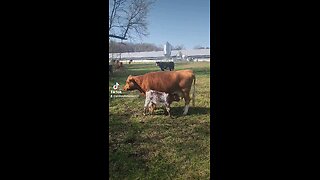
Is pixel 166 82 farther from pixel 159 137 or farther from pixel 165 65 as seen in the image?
pixel 159 137

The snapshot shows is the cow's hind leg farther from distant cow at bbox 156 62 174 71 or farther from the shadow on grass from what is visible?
distant cow at bbox 156 62 174 71

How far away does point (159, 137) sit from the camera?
147 centimetres

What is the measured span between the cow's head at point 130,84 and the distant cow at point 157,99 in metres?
0.09

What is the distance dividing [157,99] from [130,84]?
173 millimetres

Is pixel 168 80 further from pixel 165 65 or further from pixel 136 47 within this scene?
pixel 136 47

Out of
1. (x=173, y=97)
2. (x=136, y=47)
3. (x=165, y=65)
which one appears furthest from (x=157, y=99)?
(x=136, y=47)

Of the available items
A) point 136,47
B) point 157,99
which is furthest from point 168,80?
point 136,47

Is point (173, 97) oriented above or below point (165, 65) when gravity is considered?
below

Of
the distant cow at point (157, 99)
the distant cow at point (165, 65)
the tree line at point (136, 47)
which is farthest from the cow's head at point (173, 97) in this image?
the tree line at point (136, 47)

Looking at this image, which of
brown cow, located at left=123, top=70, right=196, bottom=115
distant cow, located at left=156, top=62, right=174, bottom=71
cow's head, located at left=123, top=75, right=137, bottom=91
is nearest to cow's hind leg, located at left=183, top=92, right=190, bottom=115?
brown cow, located at left=123, top=70, right=196, bottom=115

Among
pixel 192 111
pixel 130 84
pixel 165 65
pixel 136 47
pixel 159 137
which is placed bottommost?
pixel 159 137
